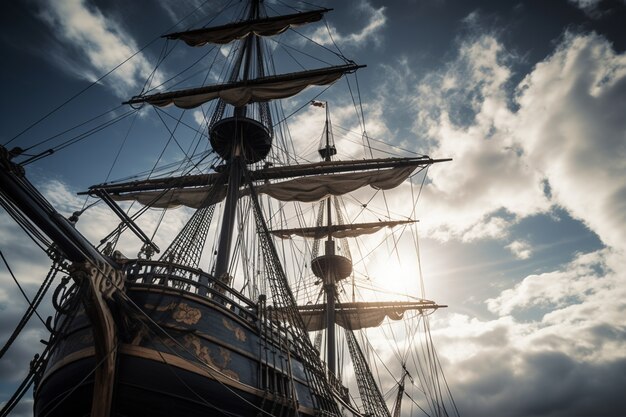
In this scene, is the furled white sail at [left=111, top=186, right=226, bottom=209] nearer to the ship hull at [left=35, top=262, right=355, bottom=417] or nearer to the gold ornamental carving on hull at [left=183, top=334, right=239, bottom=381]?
the ship hull at [left=35, top=262, right=355, bottom=417]

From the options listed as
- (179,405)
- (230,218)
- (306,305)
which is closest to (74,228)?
(179,405)

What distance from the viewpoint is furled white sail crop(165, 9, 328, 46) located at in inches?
547

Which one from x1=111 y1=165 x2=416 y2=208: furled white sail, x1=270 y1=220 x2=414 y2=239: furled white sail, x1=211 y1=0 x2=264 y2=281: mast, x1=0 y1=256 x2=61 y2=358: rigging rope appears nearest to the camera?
x1=0 y1=256 x2=61 y2=358: rigging rope

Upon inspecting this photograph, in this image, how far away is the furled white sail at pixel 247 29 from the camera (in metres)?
13.9

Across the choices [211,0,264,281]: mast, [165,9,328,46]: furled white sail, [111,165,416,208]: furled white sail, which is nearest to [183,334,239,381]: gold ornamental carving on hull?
[211,0,264,281]: mast

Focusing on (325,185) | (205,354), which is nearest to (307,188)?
(325,185)

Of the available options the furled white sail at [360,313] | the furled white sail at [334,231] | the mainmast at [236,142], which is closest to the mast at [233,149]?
the mainmast at [236,142]

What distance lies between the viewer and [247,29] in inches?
554

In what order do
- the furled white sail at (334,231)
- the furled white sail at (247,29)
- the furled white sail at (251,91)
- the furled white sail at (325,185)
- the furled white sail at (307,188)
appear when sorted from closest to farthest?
the furled white sail at (251,91), the furled white sail at (247,29), the furled white sail at (307,188), the furled white sail at (325,185), the furled white sail at (334,231)

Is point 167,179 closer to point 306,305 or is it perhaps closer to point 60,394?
point 60,394

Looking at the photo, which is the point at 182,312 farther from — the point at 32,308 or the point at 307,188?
the point at 307,188

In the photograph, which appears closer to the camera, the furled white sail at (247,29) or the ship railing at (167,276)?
the ship railing at (167,276)

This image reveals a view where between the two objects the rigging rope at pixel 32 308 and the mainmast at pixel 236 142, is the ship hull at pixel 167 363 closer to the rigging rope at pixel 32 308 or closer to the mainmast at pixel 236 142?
the rigging rope at pixel 32 308

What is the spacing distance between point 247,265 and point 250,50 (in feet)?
31.1
